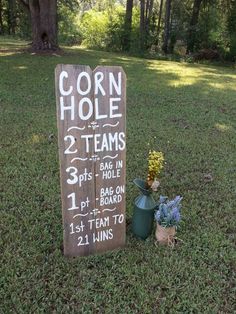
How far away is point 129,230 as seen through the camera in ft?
9.27

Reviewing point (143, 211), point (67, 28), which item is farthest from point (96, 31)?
point (143, 211)

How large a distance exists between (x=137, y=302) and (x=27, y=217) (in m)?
1.17

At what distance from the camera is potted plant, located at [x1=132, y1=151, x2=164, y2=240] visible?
2.60 m

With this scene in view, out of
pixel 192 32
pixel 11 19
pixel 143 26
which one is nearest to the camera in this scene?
pixel 192 32

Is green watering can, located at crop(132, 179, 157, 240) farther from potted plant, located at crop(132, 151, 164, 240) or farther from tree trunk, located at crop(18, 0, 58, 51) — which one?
tree trunk, located at crop(18, 0, 58, 51)

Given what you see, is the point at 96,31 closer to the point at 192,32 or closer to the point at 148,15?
the point at 148,15

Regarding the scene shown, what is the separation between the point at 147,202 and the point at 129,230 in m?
0.32

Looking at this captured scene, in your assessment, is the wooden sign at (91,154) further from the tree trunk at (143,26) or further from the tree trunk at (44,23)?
the tree trunk at (143,26)

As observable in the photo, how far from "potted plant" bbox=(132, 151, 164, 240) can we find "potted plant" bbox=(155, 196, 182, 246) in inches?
2.7

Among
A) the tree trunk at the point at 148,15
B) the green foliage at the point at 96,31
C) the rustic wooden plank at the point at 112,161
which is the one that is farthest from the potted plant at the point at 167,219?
the green foliage at the point at 96,31

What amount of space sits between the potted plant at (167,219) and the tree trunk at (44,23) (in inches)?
392

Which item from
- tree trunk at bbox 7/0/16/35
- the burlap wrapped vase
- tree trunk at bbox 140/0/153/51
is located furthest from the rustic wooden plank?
tree trunk at bbox 7/0/16/35

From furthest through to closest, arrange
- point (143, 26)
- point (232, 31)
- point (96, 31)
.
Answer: point (96, 31), point (143, 26), point (232, 31)

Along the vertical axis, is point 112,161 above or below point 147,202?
above
